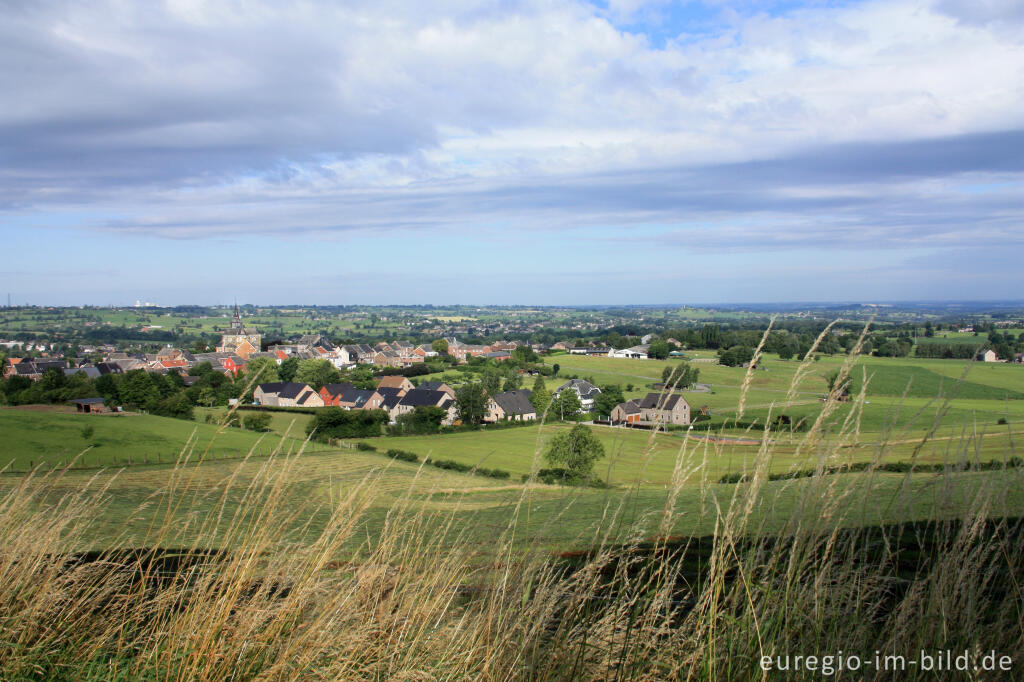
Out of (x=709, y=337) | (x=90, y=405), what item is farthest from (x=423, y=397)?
(x=709, y=337)

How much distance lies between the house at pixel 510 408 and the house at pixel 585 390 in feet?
16.6

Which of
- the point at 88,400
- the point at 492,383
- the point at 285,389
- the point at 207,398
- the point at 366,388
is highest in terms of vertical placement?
the point at 88,400

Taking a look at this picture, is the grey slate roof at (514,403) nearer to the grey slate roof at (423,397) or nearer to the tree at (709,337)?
the grey slate roof at (423,397)

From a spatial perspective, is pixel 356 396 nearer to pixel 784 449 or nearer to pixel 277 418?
pixel 277 418

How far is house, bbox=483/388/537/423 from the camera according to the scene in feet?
159

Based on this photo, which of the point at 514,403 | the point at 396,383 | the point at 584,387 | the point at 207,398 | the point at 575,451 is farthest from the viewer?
the point at 396,383

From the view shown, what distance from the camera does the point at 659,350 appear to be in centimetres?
7575

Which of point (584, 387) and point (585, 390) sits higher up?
point (584, 387)

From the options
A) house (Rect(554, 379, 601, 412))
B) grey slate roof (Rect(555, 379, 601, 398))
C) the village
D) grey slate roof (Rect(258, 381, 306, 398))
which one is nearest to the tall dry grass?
the village

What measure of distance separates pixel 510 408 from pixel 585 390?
469 inches

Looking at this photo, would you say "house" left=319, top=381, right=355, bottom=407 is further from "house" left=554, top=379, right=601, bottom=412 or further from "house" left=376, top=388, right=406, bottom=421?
"house" left=554, top=379, right=601, bottom=412

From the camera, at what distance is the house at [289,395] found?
180ft

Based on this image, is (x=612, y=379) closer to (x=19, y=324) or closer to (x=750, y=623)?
(x=750, y=623)

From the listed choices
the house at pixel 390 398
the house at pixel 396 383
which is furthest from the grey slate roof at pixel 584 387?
the house at pixel 396 383
